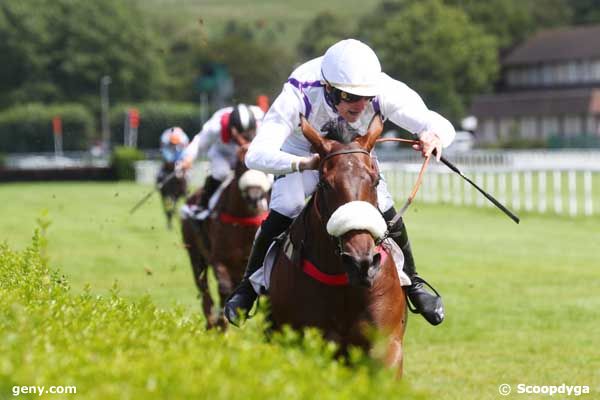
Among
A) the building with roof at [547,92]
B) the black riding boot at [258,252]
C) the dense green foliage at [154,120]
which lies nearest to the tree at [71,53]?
the dense green foliage at [154,120]

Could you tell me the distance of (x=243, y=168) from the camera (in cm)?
1042

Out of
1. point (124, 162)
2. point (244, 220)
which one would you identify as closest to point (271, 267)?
point (244, 220)

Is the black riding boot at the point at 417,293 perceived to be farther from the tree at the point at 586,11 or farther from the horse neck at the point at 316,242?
the tree at the point at 586,11

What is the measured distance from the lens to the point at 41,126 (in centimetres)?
9138

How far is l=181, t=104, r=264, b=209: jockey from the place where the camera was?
10.9m

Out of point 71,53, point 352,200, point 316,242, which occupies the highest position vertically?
point 352,200

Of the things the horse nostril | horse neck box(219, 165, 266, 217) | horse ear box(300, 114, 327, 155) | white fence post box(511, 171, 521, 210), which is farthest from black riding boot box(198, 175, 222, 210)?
white fence post box(511, 171, 521, 210)

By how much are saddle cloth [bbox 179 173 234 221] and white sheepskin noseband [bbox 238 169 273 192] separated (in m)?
0.68

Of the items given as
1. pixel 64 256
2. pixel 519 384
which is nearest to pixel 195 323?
pixel 519 384

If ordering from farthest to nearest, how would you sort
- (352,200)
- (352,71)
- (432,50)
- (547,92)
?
(547,92)
(432,50)
(352,71)
(352,200)

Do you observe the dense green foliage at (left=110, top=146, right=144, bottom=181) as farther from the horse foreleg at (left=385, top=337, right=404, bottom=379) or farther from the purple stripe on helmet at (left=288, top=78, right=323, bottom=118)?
the horse foreleg at (left=385, top=337, right=404, bottom=379)

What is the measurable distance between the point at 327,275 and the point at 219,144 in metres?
5.82

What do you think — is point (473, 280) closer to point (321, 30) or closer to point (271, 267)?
point (271, 267)

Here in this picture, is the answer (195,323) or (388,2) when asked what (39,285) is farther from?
(388,2)
